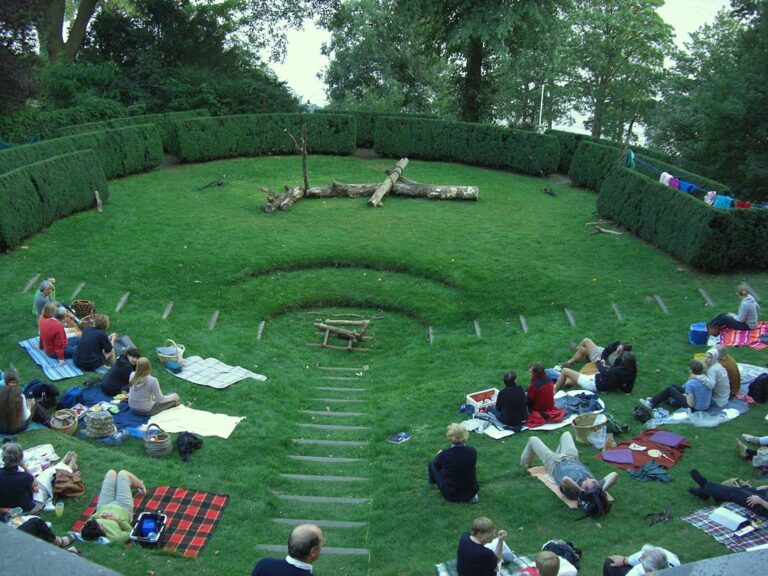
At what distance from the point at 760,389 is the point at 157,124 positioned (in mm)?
27046

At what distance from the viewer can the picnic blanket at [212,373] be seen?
49.0ft

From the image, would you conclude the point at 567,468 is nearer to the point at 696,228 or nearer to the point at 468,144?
the point at 696,228

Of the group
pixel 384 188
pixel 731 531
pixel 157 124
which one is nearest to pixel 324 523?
pixel 731 531

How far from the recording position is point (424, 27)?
42.5 m

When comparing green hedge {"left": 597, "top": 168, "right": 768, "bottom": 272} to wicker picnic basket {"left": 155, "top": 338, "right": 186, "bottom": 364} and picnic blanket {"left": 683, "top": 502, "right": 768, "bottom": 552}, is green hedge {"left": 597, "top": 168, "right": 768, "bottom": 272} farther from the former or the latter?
wicker picnic basket {"left": 155, "top": 338, "right": 186, "bottom": 364}

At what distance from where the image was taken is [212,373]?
15.3 meters

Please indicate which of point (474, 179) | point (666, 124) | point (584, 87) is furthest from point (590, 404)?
point (584, 87)

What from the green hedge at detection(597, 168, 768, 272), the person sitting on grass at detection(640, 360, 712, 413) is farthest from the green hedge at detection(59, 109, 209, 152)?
the person sitting on grass at detection(640, 360, 712, 413)

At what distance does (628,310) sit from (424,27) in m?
28.6

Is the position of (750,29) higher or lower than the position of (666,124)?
higher

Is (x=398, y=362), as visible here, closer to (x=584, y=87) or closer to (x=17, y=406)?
(x=17, y=406)

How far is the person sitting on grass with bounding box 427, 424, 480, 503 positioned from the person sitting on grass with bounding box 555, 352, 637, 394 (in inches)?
174

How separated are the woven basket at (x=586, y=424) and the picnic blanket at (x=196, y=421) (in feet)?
19.1

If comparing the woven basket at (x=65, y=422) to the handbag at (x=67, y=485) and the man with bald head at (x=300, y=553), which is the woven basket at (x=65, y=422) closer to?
the handbag at (x=67, y=485)
